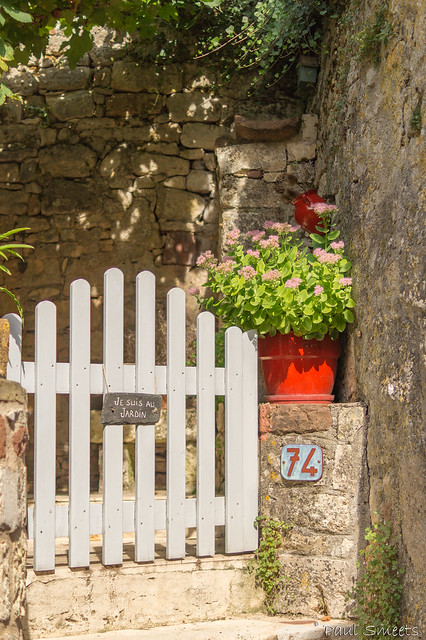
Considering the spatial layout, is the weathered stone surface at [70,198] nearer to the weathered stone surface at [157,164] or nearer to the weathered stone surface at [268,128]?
the weathered stone surface at [157,164]

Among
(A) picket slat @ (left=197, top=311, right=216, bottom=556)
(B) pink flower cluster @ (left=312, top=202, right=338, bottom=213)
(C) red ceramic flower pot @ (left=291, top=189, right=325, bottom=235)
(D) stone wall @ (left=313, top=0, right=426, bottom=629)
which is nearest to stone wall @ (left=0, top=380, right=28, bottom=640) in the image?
(A) picket slat @ (left=197, top=311, right=216, bottom=556)

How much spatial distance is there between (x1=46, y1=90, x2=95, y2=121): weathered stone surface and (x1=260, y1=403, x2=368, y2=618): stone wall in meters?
3.18

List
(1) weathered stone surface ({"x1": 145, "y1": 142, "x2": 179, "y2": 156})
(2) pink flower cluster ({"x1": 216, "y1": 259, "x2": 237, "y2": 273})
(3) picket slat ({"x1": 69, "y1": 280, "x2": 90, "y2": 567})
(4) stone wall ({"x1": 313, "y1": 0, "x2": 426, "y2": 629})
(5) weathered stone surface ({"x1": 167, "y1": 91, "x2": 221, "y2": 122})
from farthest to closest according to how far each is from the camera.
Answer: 1. (1) weathered stone surface ({"x1": 145, "y1": 142, "x2": 179, "y2": 156})
2. (5) weathered stone surface ({"x1": 167, "y1": 91, "x2": 221, "y2": 122})
3. (2) pink flower cluster ({"x1": 216, "y1": 259, "x2": 237, "y2": 273})
4. (3) picket slat ({"x1": 69, "y1": 280, "x2": 90, "y2": 567})
5. (4) stone wall ({"x1": 313, "y1": 0, "x2": 426, "y2": 629})

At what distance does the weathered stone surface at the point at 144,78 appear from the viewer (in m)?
5.56

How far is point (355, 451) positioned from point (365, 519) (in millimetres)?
313

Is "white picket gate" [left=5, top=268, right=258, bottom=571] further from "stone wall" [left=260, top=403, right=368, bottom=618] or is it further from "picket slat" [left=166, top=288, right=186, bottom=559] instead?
"stone wall" [left=260, top=403, right=368, bottom=618]

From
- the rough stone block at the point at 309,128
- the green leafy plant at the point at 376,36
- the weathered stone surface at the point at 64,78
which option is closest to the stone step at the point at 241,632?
the green leafy plant at the point at 376,36

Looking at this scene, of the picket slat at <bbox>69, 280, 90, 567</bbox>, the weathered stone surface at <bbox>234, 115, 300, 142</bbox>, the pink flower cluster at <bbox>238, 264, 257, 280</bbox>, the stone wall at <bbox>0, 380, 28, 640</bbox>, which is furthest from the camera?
the weathered stone surface at <bbox>234, 115, 300, 142</bbox>

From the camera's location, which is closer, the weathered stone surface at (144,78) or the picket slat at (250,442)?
the picket slat at (250,442)

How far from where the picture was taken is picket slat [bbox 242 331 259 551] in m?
3.68

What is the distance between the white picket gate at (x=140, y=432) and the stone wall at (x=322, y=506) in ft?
0.57

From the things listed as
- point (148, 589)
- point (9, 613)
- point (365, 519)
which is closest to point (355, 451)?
point (365, 519)

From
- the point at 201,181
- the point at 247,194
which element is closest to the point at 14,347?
the point at 247,194

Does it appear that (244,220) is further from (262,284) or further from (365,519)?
(365,519)
